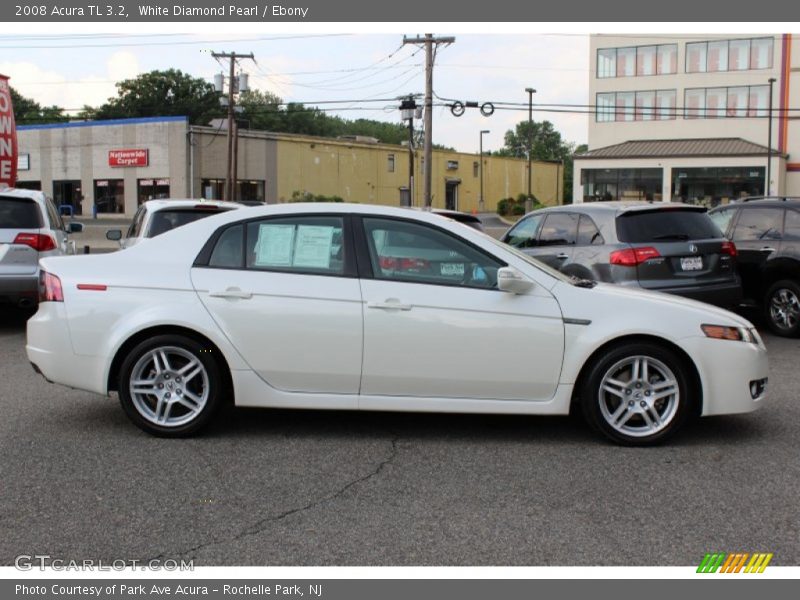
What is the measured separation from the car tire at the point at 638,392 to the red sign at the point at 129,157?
54885mm

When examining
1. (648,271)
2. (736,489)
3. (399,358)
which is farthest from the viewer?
(648,271)

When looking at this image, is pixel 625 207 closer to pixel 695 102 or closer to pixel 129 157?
pixel 129 157

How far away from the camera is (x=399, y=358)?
5.47 meters

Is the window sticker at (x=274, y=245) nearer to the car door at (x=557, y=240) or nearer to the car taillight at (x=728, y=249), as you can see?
the car door at (x=557, y=240)

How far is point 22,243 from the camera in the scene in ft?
33.6

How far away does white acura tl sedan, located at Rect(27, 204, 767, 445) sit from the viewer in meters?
5.46

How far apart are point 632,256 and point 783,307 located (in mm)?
3042

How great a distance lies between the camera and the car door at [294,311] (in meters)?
5.48

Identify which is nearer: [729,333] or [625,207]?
[729,333]

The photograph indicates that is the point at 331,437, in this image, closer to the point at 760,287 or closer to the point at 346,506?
the point at 346,506

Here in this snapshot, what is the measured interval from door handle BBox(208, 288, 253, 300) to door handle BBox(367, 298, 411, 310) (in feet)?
2.65

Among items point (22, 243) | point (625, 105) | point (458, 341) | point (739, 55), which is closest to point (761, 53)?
point (739, 55)

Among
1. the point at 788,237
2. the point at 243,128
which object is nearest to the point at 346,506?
the point at 788,237

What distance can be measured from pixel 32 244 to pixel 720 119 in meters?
56.7
